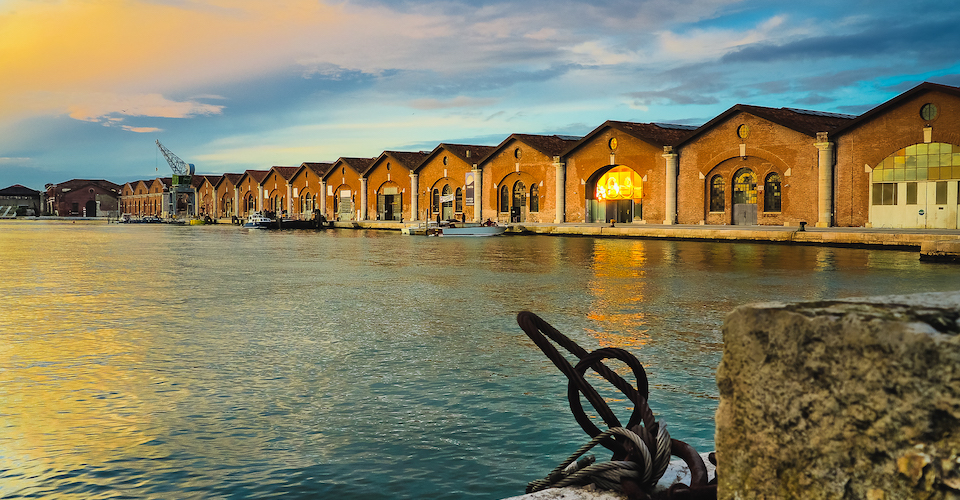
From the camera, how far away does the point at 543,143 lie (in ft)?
179

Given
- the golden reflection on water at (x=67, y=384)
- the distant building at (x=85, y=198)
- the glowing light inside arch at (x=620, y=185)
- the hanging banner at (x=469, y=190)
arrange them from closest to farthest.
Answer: the golden reflection on water at (x=67, y=384) → the glowing light inside arch at (x=620, y=185) → the hanging banner at (x=469, y=190) → the distant building at (x=85, y=198)

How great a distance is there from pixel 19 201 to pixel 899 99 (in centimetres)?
17824

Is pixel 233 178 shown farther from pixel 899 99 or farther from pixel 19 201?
pixel 19 201

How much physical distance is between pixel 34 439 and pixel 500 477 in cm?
Answer: 312

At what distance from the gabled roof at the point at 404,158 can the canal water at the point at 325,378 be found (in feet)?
161

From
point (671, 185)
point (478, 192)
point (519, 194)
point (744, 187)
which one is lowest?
point (744, 187)

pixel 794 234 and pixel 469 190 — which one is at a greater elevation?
pixel 469 190

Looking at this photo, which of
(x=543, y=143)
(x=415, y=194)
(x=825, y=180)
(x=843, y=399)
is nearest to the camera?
(x=843, y=399)

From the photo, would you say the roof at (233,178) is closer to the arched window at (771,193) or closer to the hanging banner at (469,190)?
the hanging banner at (469,190)

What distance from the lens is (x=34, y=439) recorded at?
16.6 feet

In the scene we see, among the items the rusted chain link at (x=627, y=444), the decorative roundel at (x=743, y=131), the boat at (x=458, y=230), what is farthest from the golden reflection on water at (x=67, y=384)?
the decorative roundel at (x=743, y=131)

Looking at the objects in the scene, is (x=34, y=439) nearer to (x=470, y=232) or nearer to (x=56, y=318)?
(x=56, y=318)

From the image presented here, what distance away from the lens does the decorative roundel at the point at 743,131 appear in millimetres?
40594

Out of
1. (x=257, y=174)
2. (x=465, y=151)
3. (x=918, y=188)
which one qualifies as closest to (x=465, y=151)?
(x=465, y=151)
